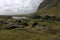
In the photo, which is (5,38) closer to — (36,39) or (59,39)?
(36,39)

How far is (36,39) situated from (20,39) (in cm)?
247

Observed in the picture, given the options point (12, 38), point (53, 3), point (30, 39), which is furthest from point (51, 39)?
point (53, 3)

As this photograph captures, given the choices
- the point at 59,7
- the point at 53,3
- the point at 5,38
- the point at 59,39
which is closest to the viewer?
the point at 59,39

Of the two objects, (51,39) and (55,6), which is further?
(55,6)

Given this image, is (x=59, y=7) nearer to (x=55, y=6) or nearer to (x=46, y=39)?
(x=55, y=6)

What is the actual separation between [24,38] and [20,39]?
1.27m

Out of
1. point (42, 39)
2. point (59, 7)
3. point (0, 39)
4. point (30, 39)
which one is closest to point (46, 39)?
point (42, 39)

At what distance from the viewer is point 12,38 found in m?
29.3

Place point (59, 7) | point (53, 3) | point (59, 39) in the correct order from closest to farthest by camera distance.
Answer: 1. point (59, 39)
2. point (59, 7)
3. point (53, 3)

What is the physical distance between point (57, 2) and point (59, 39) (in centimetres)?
14218

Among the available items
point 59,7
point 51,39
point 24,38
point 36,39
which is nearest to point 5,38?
point 24,38

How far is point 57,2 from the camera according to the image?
167 m

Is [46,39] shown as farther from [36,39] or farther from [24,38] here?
[24,38]

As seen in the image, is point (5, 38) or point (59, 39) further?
point (5, 38)
